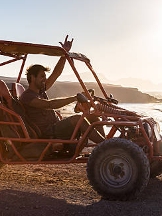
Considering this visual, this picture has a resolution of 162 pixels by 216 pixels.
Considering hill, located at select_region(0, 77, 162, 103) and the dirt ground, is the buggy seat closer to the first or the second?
the dirt ground

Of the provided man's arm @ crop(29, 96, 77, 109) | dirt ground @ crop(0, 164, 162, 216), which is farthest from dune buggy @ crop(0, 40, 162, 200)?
dirt ground @ crop(0, 164, 162, 216)

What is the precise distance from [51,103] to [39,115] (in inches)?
18.5

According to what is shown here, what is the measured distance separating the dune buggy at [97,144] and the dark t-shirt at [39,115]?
0.11m

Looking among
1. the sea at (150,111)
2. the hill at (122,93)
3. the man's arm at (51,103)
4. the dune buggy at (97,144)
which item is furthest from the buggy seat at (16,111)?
the hill at (122,93)

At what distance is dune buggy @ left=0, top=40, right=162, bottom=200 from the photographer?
249 inches

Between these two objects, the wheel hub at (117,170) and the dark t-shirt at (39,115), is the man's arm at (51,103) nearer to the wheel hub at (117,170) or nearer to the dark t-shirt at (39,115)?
the dark t-shirt at (39,115)

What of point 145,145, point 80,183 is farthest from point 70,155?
point 145,145

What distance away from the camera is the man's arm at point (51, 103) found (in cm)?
679

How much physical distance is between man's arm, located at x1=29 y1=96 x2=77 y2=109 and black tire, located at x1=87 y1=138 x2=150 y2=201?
826 millimetres

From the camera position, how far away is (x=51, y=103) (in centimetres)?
693

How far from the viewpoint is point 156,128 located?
24.0 feet

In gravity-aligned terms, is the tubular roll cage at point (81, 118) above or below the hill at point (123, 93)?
above

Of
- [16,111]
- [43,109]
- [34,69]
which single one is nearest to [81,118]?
[43,109]

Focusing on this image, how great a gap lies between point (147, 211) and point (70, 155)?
190 centimetres
